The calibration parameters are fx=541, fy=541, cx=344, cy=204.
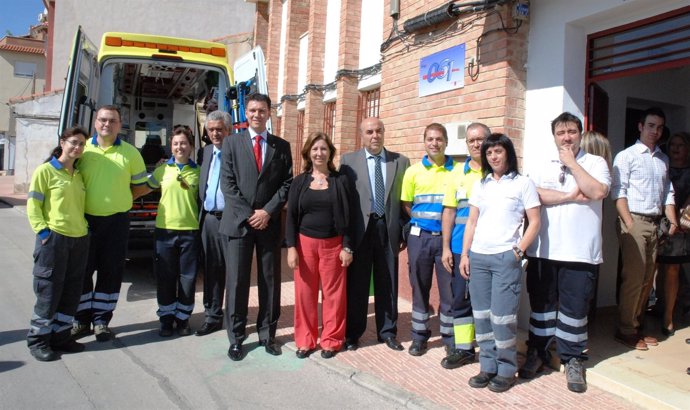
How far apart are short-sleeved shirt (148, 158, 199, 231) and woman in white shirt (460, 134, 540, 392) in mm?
2719

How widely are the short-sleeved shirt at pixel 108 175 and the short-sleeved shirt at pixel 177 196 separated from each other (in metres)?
0.30

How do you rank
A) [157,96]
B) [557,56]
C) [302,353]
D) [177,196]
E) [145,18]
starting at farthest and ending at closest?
[145,18] < [157,96] < [177,196] < [557,56] < [302,353]

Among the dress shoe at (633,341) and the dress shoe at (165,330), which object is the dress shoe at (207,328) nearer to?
the dress shoe at (165,330)

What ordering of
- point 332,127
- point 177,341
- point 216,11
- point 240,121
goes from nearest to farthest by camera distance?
point 177,341 → point 240,121 → point 332,127 → point 216,11

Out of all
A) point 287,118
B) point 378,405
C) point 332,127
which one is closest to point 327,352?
point 378,405

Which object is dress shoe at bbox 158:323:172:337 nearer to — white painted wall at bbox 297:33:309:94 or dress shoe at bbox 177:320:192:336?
dress shoe at bbox 177:320:192:336

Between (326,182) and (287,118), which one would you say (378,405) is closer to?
(326,182)

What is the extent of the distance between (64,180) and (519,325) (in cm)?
425

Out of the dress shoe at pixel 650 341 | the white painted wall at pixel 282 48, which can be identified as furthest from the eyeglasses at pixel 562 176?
the white painted wall at pixel 282 48

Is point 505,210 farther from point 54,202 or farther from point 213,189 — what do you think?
point 54,202

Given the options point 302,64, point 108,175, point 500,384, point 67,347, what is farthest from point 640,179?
point 302,64

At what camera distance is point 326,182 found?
4480 millimetres

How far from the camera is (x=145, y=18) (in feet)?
79.4

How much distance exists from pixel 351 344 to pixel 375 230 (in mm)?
1027
